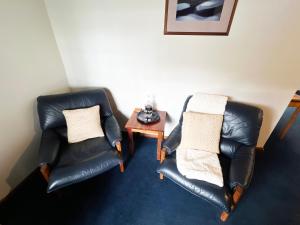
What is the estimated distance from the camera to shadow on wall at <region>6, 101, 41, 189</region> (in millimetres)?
1572

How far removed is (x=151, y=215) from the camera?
1452 millimetres

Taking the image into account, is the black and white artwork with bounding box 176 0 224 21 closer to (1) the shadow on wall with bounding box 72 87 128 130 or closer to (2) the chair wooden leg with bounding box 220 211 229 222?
(1) the shadow on wall with bounding box 72 87 128 130

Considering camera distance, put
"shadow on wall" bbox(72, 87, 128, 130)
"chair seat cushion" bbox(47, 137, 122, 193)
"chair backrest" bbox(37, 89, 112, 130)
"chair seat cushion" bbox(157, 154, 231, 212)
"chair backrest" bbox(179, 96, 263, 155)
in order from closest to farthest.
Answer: "chair seat cushion" bbox(157, 154, 231, 212)
"chair seat cushion" bbox(47, 137, 122, 193)
"chair backrest" bbox(179, 96, 263, 155)
"chair backrest" bbox(37, 89, 112, 130)
"shadow on wall" bbox(72, 87, 128, 130)

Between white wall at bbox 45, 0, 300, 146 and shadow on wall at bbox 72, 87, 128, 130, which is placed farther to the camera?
shadow on wall at bbox 72, 87, 128, 130

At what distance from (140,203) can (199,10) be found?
6.62 ft

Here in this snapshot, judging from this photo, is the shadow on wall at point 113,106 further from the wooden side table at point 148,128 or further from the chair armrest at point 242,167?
the chair armrest at point 242,167

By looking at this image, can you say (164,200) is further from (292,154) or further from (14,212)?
(292,154)

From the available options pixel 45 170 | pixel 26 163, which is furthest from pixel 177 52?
pixel 26 163

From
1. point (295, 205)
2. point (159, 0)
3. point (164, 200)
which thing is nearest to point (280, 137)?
point (295, 205)

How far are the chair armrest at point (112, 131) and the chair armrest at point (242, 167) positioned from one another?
3.69 feet

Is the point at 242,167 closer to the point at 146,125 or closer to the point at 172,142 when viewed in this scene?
the point at 172,142

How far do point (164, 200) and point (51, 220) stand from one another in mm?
1090

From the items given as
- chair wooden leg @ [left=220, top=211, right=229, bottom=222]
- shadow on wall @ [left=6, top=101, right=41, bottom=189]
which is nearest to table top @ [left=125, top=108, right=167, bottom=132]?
chair wooden leg @ [left=220, top=211, right=229, bottom=222]

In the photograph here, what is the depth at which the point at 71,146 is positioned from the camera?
1689mm
